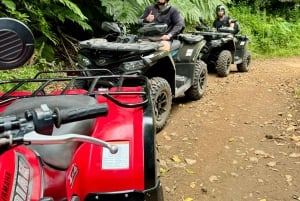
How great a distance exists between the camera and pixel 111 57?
13.8 ft

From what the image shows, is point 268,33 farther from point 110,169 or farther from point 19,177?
point 19,177

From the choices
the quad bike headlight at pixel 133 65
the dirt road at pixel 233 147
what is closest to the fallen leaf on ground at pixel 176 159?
the dirt road at pixel 233 147

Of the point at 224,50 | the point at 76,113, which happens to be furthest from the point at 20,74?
the point at 76,113

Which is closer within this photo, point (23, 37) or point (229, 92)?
point (23, 37)

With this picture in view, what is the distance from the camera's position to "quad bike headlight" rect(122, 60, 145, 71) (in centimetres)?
409

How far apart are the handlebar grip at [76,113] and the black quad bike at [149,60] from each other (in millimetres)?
2978

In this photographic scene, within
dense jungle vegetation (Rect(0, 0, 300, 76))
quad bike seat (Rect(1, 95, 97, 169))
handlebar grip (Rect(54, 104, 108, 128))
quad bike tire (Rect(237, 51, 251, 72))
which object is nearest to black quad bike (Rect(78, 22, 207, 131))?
dense jungle vegetation (Rect(0, 0, 300, 76))

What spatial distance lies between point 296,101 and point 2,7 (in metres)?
4.11

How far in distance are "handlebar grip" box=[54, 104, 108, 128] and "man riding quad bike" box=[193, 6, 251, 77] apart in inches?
248

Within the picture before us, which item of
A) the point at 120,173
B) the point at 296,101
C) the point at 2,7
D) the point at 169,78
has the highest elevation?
the point at 2,7

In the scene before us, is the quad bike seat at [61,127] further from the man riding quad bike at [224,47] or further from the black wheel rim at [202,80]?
the man riding quad bike at [224,47]

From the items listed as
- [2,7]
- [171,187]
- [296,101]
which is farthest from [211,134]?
[2,7]

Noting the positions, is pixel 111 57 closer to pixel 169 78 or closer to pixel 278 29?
pixel 169 78

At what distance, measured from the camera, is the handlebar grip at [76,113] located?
993mm
